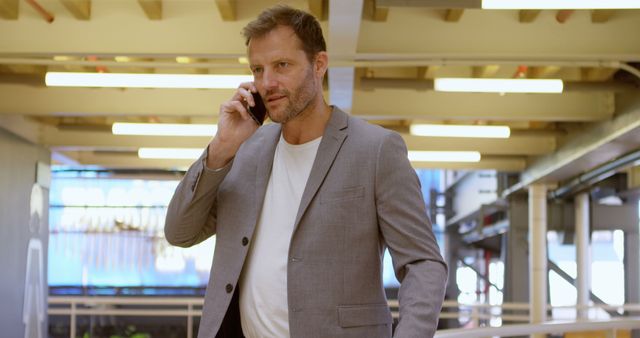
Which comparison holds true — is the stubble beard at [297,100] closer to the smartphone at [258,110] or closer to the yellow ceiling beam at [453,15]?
the smartphone at [258,110]

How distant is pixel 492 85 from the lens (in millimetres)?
7562

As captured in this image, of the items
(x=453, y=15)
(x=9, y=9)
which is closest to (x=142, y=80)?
(x=9, y=9)

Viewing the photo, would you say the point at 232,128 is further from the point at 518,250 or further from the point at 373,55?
the point at 518,250

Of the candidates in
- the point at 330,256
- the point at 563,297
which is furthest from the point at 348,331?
the point at 563,297

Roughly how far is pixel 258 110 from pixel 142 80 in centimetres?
594

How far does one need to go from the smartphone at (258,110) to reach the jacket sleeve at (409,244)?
0.21 meters

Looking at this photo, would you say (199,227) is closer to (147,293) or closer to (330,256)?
(330,256)

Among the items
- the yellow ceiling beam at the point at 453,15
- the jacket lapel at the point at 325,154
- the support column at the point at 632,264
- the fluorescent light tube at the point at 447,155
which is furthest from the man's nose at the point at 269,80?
the support column at the point at 632,264

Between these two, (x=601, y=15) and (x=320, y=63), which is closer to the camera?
(x=320, y=63)

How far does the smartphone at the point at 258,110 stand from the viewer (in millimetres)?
1669

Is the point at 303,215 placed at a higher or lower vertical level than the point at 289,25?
lower

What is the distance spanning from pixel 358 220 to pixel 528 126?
11191mm

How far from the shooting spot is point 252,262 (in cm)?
164

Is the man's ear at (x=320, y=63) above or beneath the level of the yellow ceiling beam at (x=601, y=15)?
beneath
